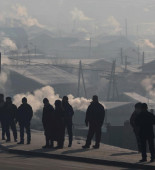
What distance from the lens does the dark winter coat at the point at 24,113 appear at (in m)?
20.5

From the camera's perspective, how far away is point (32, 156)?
1741 centimetres

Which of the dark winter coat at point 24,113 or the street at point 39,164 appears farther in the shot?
the dark winter coat at point 24,113

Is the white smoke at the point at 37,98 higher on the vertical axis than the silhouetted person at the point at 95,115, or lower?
lower

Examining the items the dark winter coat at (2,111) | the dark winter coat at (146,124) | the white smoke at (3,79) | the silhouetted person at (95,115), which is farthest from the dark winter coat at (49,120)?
the white smoke at (3,79)

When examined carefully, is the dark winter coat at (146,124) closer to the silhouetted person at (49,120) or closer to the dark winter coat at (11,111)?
the silhouetted person at (49,120)

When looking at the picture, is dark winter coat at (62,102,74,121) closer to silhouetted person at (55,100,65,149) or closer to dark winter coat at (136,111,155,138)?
silhouetted person at (55,100,65,149)

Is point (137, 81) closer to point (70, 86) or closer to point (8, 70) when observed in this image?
point (70, 86)

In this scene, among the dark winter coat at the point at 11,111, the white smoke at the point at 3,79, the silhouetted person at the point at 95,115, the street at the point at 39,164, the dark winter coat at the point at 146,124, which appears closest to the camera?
the street at the point at 39,164

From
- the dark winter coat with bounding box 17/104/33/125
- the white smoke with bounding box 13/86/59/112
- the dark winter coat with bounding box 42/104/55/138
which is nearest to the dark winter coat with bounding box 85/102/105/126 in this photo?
the dark winter coat with bounding box 42/104/55/138

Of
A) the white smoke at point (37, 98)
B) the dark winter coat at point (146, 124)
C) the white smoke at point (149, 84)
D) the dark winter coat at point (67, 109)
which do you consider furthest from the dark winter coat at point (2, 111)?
the white smoke at point (149, 84)

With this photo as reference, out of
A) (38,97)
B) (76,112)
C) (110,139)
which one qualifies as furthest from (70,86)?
(110,139)

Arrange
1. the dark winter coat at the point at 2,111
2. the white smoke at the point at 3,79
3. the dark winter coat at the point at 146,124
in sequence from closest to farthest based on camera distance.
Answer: the dark winter coat at the point at 146,124 < the dark winter coat at the point at 2,111 < the white smoke at the point at 3,79

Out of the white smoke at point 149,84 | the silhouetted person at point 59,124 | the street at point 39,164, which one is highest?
the white smoke at point 149,84

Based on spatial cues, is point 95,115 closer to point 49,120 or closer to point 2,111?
→ point 49,120
